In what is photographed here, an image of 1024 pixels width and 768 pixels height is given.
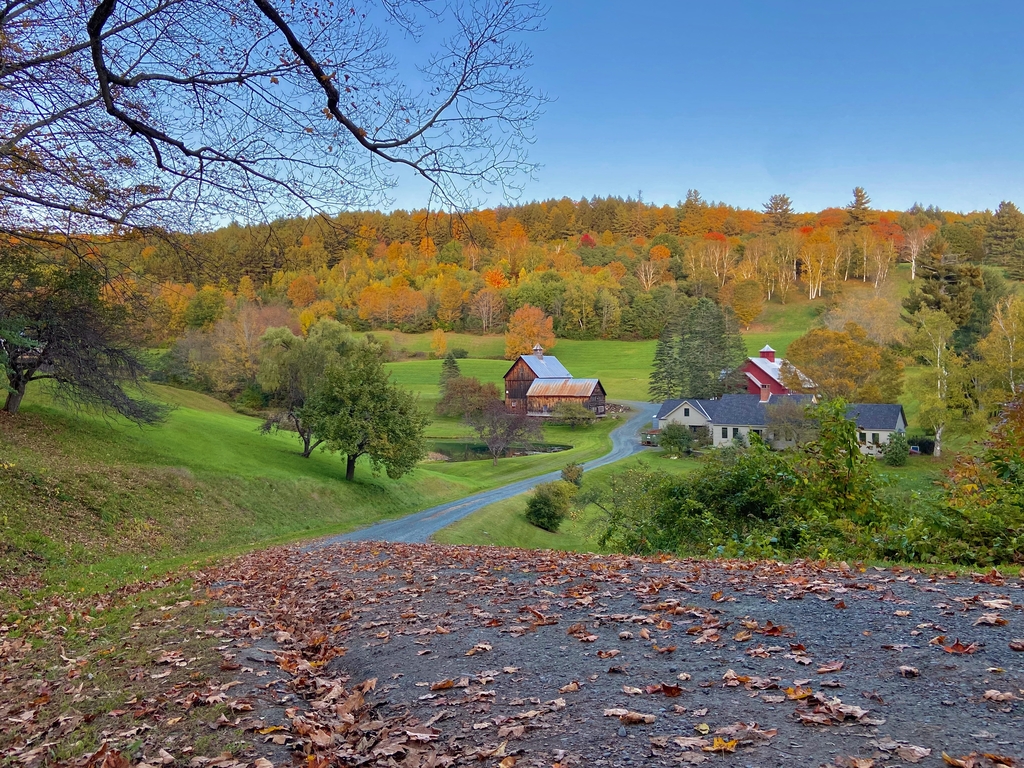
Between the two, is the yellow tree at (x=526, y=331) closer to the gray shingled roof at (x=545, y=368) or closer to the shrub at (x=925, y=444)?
the gray shingled roof at (x=545, y=368)

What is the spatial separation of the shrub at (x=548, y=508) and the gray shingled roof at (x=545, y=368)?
48340 mm

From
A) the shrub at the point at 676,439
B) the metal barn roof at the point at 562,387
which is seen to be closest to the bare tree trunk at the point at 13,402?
the shrub at the point at 676,439

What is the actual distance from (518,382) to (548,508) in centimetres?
5019

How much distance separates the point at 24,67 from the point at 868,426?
57809 mm

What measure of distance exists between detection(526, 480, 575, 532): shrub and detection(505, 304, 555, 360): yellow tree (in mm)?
65971

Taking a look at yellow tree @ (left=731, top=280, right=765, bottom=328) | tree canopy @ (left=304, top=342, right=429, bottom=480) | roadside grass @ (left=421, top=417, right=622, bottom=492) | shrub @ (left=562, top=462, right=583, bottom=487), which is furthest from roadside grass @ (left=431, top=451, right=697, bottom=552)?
yellow tree @ (left=731, top=280, right=765, bottom=328)

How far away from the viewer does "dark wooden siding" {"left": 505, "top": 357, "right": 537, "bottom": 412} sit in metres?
84.1

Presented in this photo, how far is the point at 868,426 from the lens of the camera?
5341 cm

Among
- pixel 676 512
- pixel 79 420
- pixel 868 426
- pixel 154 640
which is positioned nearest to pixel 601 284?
pixel 868 426

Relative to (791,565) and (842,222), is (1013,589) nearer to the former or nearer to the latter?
(791,565)

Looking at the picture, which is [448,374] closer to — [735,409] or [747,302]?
[735,409]

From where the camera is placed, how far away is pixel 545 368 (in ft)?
281

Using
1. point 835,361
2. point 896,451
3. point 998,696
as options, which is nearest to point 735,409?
point 835,361

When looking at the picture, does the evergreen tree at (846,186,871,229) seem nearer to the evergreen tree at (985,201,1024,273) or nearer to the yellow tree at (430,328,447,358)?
the evergreen tree at (985,201,1024,273)
